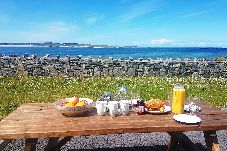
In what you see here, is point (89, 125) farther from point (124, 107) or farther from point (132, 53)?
point (132, 53)

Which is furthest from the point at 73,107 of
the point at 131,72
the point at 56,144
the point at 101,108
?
the point at 131,72

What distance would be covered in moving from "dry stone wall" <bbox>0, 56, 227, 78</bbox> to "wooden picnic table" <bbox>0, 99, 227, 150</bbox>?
39.7ft

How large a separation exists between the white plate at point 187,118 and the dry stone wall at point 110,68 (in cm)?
1238

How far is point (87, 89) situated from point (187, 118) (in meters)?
8.28

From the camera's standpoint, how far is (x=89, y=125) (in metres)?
3.90

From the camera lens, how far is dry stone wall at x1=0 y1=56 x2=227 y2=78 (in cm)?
1662

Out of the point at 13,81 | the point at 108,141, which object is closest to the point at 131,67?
the point at 13,81

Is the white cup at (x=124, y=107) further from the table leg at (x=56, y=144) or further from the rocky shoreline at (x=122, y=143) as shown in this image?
the rocky shoreline at (x=122, y=143)

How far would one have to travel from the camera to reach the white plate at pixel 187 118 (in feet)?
13.1

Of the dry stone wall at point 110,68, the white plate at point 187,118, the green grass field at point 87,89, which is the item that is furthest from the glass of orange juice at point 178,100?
the dry stone wall at point 110,68

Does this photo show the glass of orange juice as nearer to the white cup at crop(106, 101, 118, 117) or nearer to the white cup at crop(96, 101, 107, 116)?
the white cup at crop(106, 101, 118, 117)

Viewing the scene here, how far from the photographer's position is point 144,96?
10898mm

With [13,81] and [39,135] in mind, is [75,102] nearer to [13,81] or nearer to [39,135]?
[39,135]

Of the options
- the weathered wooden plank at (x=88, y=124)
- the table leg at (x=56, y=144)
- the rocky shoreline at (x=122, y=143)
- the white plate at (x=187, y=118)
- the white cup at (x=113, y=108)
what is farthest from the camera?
the rocky shoreline at (x=122, y=143)
